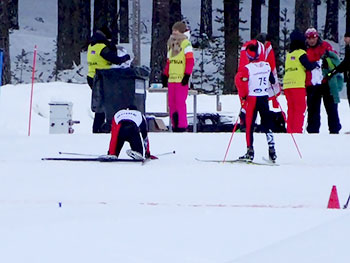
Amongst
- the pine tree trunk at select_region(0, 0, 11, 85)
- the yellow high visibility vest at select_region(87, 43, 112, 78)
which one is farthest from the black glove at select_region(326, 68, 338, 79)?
the pine tree trunk at select_region(0, 0, 11, 85)

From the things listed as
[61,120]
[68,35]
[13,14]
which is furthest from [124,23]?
[61,120]

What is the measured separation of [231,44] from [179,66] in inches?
567

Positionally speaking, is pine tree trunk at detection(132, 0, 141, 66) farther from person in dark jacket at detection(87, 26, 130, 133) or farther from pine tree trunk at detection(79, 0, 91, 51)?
pine tree trunk at detection(79, 0, 91, 51)

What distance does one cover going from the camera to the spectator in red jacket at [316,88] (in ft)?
47.5

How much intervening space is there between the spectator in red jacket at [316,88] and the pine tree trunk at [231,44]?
1264cm

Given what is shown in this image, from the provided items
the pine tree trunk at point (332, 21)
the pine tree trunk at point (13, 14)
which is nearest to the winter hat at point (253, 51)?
the pine tree trunk at point (13, 14)

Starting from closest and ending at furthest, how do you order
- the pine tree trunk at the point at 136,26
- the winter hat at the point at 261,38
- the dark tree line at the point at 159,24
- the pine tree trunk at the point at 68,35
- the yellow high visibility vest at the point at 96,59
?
the winter hat at the point at 261,38 → the yellow high visibility vest at the point at 96,59 → the pine tree trunk at the point at 136,26 → the dark tree line at the point at 159,24 → the pine tree trunk at the point at 68,35

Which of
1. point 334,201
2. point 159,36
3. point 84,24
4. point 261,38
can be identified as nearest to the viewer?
point 334,201

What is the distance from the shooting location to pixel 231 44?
2819cm

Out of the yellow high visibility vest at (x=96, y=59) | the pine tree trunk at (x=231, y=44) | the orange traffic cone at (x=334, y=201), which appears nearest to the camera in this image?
the orange traffic cone at (x=334, y=201)

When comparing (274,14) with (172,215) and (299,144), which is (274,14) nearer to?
(299,144)

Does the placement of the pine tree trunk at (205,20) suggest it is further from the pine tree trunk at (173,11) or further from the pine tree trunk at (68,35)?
the pine tree trunk at (173,11)

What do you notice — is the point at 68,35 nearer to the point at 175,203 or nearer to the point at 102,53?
the point at 102,53

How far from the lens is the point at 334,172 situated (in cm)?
1016
